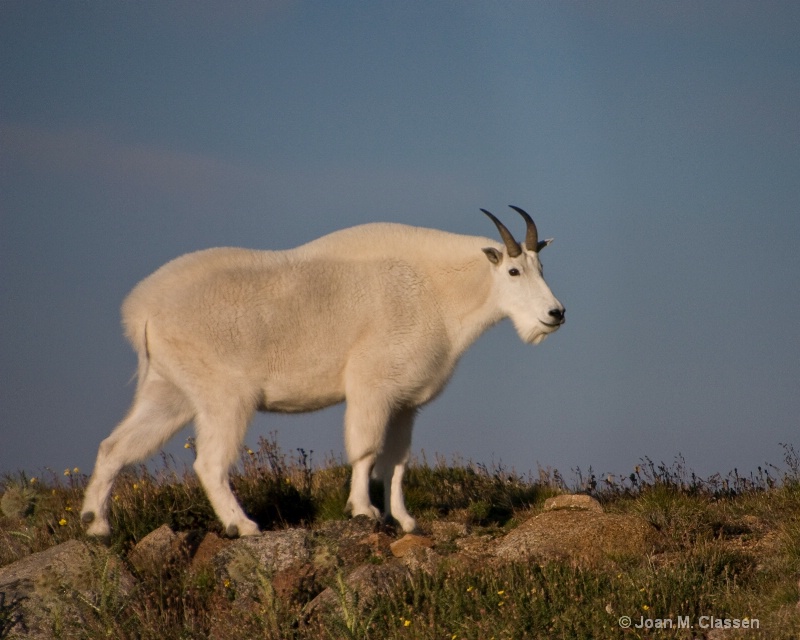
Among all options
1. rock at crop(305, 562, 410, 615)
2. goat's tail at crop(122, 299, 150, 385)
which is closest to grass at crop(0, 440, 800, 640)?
rock at crop(305, 562, 410, 615)

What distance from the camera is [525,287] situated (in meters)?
11.1

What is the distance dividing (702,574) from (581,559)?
37.3 inches

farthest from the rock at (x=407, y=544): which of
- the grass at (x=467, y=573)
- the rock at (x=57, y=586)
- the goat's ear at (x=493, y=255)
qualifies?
the goat's ear at (x=493, y=255)

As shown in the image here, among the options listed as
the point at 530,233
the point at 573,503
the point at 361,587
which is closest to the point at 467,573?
the point at 361,587

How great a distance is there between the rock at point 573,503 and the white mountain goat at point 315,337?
57.6 inches

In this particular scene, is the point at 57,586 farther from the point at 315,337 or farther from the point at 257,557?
the point at 315,337

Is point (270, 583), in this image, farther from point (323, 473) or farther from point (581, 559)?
point (323, 473)

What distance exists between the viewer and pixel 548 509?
10789 mm

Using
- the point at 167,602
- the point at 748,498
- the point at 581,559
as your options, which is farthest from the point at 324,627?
the point at 748,498

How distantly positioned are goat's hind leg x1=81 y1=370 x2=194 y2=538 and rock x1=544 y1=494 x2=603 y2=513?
3.65 meters

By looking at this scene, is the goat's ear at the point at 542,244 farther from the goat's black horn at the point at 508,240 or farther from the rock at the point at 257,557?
the rock at the point at 257,557

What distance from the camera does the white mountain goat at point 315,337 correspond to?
10.2m

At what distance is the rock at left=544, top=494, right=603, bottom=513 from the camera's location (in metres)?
10.6

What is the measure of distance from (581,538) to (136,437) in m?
4.29
